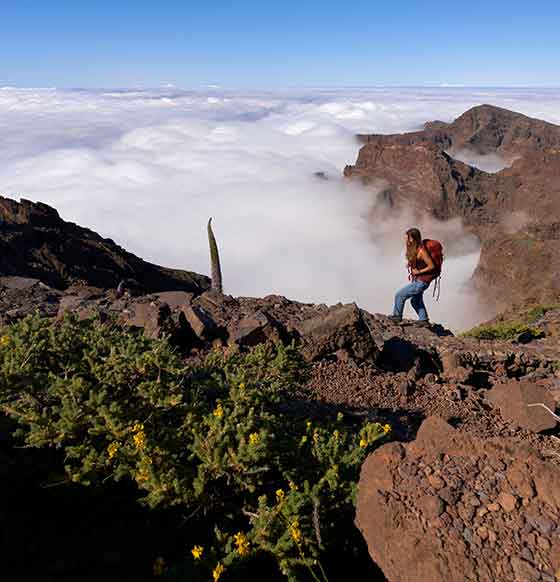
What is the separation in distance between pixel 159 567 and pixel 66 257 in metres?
25.3

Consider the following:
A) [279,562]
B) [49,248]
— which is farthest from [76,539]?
[49,248]

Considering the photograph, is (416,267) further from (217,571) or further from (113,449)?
(217,571)

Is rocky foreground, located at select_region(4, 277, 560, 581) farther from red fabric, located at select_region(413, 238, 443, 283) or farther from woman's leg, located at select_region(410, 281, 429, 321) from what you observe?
red fabric, located at select_region(413, 238, 443, 283)

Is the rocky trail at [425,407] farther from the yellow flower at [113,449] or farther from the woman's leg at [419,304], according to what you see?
the yellow flower at [113,449]

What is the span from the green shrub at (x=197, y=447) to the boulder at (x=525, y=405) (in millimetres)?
2173

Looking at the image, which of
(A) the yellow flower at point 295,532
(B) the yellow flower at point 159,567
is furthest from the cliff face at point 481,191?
(B) the yellow flower at point 159,567

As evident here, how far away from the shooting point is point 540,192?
8250 cm

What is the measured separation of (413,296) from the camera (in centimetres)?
890

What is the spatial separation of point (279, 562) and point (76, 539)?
117cm

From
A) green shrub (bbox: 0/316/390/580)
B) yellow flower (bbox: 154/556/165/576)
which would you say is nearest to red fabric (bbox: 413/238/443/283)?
green shrub (bbox: 0/316/390/580)

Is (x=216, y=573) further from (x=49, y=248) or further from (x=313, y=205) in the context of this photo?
(x=313, y=205)

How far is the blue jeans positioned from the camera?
8.57m

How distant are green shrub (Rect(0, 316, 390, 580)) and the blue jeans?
5.23 meters

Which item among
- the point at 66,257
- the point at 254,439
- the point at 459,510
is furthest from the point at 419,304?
the point at 66,257
